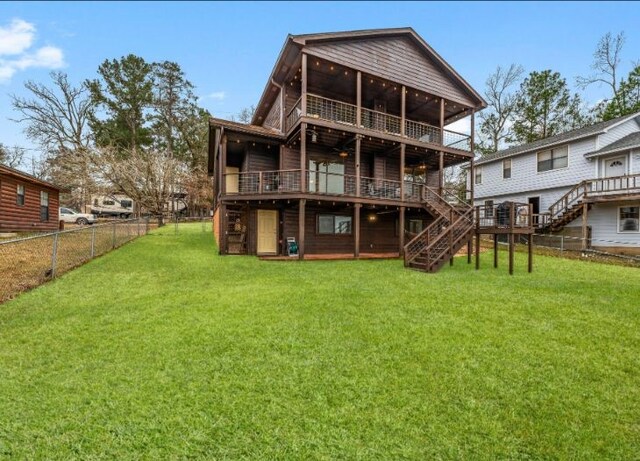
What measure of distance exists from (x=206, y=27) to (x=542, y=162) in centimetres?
2533

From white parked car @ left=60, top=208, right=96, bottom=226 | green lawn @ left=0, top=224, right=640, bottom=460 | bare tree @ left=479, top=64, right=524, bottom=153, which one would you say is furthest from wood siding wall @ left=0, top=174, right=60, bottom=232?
bare tree @ left=479, top=64, right=524, bottom=153

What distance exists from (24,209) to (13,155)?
31.7 m

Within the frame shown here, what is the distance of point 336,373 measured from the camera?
346 centimetres

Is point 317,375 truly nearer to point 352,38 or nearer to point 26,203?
point 352,38

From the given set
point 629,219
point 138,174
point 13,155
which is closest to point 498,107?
point 629,219

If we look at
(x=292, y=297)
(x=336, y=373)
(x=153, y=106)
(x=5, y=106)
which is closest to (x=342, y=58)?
(x=292, y=297)

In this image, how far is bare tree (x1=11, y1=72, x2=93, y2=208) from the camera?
84.4 ft

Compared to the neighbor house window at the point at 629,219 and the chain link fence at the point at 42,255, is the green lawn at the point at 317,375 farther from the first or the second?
the neighbor house window at the point at 629,219

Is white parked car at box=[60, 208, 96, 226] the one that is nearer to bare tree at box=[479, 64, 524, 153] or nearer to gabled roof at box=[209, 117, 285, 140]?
gabled roof at box=[209, 117, 285, 140]

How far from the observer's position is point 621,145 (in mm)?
15930

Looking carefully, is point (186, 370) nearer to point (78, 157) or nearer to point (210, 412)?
point (210, 412)

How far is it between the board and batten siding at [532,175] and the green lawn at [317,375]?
571 inches

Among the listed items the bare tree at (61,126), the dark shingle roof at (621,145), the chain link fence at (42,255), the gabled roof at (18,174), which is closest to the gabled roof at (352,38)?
the dark shingle roof at (621,145)

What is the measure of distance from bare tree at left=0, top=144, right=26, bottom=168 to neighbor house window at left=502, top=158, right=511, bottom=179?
52501 mm
